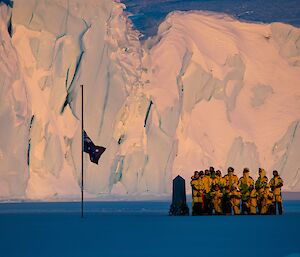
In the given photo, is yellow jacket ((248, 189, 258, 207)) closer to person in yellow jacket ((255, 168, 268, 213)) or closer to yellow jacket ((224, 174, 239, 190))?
person in yellow jacket ((255, 168, 268, 213))

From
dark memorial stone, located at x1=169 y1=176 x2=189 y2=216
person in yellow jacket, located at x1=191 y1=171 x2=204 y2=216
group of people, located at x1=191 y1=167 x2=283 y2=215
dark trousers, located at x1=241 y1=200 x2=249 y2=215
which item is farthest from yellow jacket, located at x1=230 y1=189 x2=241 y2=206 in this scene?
dark memorial stone, located at x1=169 y1=176 x2=189 y2=216

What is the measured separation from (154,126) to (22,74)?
22.4 feet

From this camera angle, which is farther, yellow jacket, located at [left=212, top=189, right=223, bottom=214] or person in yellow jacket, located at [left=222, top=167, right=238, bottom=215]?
yellow jacket, located at [left=212, top=189, right=223, bottom=214]

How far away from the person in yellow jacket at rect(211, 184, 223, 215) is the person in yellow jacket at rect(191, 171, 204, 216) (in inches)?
17.0

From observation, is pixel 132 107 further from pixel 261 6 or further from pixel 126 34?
pixel 261 6

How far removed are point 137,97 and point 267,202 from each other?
60.8ft

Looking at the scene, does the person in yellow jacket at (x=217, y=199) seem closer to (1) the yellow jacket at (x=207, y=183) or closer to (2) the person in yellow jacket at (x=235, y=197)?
(1) the yellow jacket at (x=207, y=183)

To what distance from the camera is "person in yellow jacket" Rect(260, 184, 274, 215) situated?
3624 cm

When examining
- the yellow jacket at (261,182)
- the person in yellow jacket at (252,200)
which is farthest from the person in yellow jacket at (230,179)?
the yellow jacket at (261,182)

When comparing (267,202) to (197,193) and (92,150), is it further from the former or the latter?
(92,150)

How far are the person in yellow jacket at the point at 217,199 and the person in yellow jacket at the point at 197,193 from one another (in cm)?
43

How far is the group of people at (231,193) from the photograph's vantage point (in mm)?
35719

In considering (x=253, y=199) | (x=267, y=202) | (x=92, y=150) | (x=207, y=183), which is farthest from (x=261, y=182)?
(x=92, y=150)

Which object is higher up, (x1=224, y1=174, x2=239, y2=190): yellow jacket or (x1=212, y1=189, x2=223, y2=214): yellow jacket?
(x1=224, y1=174, x2=239, y2=190): yellow jacket
